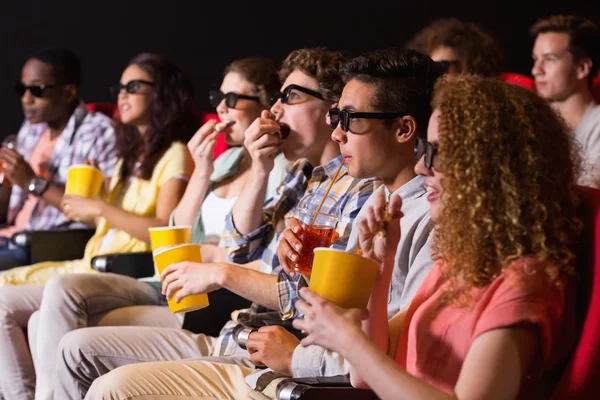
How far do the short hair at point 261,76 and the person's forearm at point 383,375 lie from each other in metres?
1.62

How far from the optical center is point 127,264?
111 inches

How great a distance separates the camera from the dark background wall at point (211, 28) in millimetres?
3809

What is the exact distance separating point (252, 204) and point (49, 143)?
6.06ft

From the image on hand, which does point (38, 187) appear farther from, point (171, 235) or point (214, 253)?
point (171, 235)

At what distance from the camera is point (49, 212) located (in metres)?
3.59

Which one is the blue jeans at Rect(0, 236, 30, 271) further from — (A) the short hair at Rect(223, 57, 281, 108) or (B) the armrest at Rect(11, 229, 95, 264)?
(A) the short hair at Rect(223, 57, 281, 108)

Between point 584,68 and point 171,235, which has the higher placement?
point 584,68

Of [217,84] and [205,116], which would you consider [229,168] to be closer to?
[205,116]

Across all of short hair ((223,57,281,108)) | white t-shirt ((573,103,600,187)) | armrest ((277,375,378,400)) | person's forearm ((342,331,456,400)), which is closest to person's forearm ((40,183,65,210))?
short hair ((223,57,281,108))

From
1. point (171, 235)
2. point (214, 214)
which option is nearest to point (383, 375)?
point (171, 235)

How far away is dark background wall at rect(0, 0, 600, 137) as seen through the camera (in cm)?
381

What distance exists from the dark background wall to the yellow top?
0.99 m

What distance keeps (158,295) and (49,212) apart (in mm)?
1071

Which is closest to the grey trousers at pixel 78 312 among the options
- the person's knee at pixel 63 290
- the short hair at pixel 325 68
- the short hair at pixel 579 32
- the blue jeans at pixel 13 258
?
the person's knee at pixel 63 290
